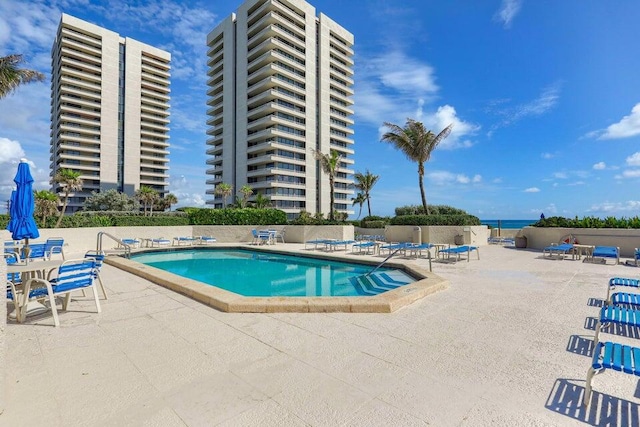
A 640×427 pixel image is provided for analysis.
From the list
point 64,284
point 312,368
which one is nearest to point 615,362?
point 312,368

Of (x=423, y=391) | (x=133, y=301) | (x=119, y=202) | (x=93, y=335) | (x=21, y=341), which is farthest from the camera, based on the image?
(x=119, y=202)

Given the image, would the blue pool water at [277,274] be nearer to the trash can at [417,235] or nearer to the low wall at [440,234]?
the trash can at [417,235]

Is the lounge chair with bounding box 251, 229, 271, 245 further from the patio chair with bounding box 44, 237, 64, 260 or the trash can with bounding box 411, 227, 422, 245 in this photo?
the patio chair with bounding box 44, 237, 64, 260

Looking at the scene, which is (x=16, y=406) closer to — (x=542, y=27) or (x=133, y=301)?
(x=133, y=301)

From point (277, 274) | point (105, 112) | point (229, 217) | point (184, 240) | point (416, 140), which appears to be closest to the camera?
point (277, 274)

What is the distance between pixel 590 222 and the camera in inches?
530

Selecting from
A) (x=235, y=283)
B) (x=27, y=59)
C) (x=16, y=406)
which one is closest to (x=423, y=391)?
(x=16, y=406)

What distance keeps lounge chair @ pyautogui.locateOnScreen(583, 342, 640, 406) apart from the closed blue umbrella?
9.30m

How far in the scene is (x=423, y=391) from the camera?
8.57 feet

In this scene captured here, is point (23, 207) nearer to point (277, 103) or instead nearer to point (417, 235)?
point (417, 235)

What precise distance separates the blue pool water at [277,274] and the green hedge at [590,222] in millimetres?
9918

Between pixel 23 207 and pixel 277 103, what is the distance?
149ft

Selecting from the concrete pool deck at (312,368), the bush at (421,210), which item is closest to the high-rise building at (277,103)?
the bush at (421,210)

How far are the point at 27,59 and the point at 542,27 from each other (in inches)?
910
